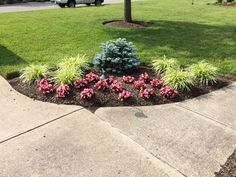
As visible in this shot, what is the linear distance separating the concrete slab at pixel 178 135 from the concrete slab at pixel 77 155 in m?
0.17

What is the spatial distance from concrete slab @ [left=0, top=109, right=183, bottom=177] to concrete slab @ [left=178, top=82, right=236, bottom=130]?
151cm

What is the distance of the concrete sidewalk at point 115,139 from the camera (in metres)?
3.41

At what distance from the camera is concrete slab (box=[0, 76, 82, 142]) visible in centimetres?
415

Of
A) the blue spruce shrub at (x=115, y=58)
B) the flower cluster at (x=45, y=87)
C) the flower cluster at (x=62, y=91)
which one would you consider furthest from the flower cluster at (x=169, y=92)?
the flower cluster at (x=45, y=87)

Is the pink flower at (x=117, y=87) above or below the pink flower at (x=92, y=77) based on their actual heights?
below

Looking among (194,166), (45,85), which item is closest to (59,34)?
(45,85)

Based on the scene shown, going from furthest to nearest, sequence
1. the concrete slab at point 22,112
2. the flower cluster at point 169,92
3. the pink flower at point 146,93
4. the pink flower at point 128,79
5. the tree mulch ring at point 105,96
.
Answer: the pink flower at point 128,79 → the flower cluster at point 169,92 → the pink flower at point 146,93 → the tree mulch ring at point 105,96 → the concrete slab at point 22,112

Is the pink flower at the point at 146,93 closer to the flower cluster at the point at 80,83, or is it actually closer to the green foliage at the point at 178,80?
the green foliage at the point at 178,80

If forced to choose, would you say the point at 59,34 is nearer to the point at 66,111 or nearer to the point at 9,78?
the point at 9,78

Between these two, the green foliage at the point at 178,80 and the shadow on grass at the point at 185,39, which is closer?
the green foliage at the point at 178,80

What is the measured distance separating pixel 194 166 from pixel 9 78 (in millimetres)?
4057

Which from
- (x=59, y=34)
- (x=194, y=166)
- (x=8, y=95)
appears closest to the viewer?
(x=194, y=166)

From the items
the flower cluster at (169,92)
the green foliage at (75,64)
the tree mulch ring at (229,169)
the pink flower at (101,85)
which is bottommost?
the tree mulch ring at (229,169)

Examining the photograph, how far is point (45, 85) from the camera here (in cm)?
523
